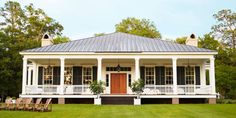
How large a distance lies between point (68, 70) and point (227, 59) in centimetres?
1916

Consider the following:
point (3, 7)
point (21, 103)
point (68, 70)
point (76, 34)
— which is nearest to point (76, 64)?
point (68, 70)

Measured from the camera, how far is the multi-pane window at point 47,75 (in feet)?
95.8

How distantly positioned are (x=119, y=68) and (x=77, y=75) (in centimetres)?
344

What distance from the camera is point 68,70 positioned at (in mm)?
29266

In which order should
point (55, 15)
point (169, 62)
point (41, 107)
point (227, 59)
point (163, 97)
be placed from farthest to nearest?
point (55, 15), point (227, 59), point (169, 62), point (163, 97), point (41, 107)

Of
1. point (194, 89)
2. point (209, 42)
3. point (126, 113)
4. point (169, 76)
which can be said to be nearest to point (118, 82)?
point (169, 76)

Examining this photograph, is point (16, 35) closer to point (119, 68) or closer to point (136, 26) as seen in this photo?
point (119, 68)

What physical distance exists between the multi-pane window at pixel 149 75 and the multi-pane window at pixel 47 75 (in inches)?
298

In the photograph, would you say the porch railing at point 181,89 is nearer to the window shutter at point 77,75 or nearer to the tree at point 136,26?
the window shutter at point 77,75

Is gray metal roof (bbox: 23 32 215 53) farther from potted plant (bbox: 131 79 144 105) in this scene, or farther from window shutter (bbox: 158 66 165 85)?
potted plant (bbox: 131 79 144 105)

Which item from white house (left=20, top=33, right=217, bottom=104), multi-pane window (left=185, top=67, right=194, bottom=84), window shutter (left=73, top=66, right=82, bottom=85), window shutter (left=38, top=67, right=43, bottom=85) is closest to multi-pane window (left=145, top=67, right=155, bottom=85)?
white house (left=20, top=33, right=217, bottom=104)

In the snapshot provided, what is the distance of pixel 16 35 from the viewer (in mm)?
40062

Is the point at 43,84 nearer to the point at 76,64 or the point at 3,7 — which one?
the point at 76,64

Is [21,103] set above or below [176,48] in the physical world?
below
